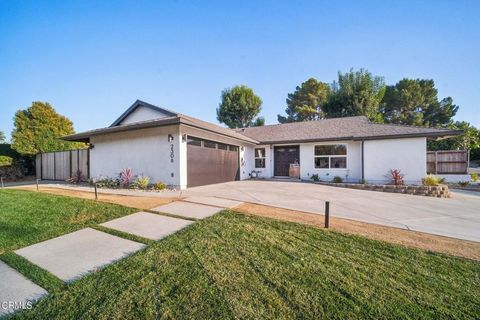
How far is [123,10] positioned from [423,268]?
37.4 feet

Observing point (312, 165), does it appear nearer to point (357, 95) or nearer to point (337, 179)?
point (337, 179)

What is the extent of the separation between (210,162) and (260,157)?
5.54m

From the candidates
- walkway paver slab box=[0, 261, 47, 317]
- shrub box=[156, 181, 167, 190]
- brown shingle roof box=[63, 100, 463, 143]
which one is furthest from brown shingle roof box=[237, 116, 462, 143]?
walkway paver slab box=[0, 261, 47, 317]

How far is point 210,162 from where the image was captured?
10.5 meters

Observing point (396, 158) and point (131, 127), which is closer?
point (131, 127)

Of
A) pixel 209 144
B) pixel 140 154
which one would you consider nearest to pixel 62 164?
pixel 140 154

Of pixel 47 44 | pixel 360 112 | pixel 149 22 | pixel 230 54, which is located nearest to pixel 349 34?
pixel 230 54

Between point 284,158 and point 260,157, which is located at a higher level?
point 260,157

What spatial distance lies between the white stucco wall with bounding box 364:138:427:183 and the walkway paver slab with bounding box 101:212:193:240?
1119cm

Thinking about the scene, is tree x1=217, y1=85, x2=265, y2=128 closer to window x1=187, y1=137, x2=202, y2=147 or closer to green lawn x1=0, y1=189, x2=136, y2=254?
window x1=187, y1=137, x2=202, y2=147

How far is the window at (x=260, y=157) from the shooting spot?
1497 centimetres

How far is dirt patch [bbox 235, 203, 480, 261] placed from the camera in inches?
125

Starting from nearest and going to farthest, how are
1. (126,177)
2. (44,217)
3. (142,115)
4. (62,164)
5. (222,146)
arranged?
(44,217)
(126,177)
(222,146)
(142,115)
(62,164)

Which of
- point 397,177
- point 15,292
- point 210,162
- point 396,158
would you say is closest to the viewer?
point 15,292
